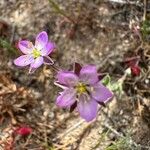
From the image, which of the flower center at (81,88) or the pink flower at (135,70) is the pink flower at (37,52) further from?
the pink flower at (135,70)

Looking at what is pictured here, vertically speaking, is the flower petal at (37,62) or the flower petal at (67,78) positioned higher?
the flower petal at (37,62)

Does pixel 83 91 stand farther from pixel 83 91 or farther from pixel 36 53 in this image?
pixel 36 53

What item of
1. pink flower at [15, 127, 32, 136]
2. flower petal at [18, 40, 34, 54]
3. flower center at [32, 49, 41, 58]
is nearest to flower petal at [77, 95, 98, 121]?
flower center at [32, 49, 41, 58]

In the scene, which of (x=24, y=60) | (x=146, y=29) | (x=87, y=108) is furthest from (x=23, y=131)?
(x=146, y=29)

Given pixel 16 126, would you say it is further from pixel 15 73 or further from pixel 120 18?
pixel 120 18

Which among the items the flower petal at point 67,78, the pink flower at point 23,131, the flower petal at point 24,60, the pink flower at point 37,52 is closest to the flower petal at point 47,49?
the pink flower at point 37,52

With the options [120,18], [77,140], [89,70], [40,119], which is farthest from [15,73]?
[89,70]
